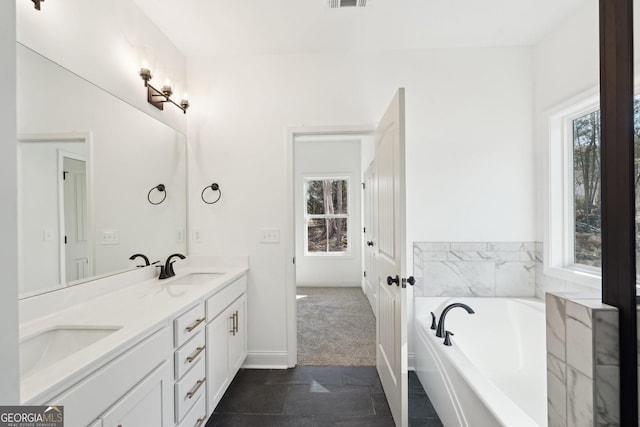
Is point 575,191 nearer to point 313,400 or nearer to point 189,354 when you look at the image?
point 313,400

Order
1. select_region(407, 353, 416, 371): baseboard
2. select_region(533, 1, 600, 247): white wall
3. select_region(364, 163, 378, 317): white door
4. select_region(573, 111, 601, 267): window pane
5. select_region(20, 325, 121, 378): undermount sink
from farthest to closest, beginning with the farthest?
select_region(364, 163, 378, 317): white door < select_region(407, 353, 416, 371): baseboard < select_region(573, 111, 601, 267): window pane < select_region(533, 1, 600, 247): white wall < select_region(20, 325, 121, 378): undermount sink

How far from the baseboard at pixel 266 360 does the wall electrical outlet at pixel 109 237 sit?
4.60 ft

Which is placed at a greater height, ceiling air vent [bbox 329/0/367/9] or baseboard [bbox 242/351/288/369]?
ceiling air vent [bbox 329/0/367/9]

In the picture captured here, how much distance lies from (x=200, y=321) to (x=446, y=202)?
202 cm

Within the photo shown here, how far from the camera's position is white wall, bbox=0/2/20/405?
1.68 feet

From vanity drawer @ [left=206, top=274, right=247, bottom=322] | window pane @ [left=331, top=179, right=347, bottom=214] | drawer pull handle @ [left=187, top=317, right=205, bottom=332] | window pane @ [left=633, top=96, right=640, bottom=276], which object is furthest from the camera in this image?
window pane @ [left=331, top=179, right=347, bottom=214]

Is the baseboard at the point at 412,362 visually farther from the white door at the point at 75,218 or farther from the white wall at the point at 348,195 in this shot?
the white wall at the point at 348,195

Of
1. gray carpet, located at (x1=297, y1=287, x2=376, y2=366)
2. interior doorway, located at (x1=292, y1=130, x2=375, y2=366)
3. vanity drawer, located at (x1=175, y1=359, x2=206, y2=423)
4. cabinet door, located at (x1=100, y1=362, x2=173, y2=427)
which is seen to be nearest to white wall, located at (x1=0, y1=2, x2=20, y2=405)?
cabinet door, located at (x1=100, y1=362, x2=173, y2=427)

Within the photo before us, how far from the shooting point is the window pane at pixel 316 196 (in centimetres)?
508

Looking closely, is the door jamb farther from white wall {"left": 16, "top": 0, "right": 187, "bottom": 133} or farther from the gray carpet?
white wall {"left": 16, "top": 0, "right": 187, "bottom": 133}

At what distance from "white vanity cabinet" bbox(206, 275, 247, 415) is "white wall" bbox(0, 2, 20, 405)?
3.66ft

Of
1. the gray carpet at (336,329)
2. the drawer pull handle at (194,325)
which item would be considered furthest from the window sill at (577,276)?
the drawer pull handle at (194,325)

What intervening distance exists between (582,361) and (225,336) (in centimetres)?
183

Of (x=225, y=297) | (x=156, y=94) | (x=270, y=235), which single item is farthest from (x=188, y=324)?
(x=156, y=94)
